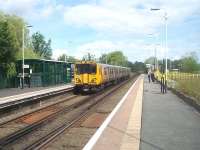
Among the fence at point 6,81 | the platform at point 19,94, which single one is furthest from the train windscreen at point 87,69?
the fence at point 6,81

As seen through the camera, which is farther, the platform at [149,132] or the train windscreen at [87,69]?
the train windscreen at [87,69]

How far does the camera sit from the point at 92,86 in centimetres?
3922

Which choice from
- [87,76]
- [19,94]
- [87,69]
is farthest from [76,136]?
[87,69]

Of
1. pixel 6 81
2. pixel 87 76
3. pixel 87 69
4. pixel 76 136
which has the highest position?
pixel 87 69

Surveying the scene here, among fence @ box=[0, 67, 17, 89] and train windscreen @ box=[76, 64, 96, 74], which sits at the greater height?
train windscreen @ box=[76, 64, 96, 74]

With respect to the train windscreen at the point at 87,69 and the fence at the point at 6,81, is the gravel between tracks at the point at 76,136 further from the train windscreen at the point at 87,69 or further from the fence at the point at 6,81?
the fence at the point at 6,81

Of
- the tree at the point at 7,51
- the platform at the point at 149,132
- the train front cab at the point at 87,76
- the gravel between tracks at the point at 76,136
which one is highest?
the tree at the point at 7,51

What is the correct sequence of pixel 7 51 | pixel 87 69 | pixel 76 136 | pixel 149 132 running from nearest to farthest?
pixel 149 132, pixel 76 136, pixel 87 69, pixel 7 51

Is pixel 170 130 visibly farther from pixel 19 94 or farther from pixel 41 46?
pixel 41 46

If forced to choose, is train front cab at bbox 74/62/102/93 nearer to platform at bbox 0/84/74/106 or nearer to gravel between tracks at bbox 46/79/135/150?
platform at bbox 0/84/74/106

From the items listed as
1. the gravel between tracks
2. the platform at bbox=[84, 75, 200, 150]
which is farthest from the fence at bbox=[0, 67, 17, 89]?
the platform at bbox=[84, 75, 200, 150]

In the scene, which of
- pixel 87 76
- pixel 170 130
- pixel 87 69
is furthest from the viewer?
pixel 87 69

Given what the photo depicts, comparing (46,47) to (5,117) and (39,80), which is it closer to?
(39,80)

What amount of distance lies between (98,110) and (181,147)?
13.2 meters
